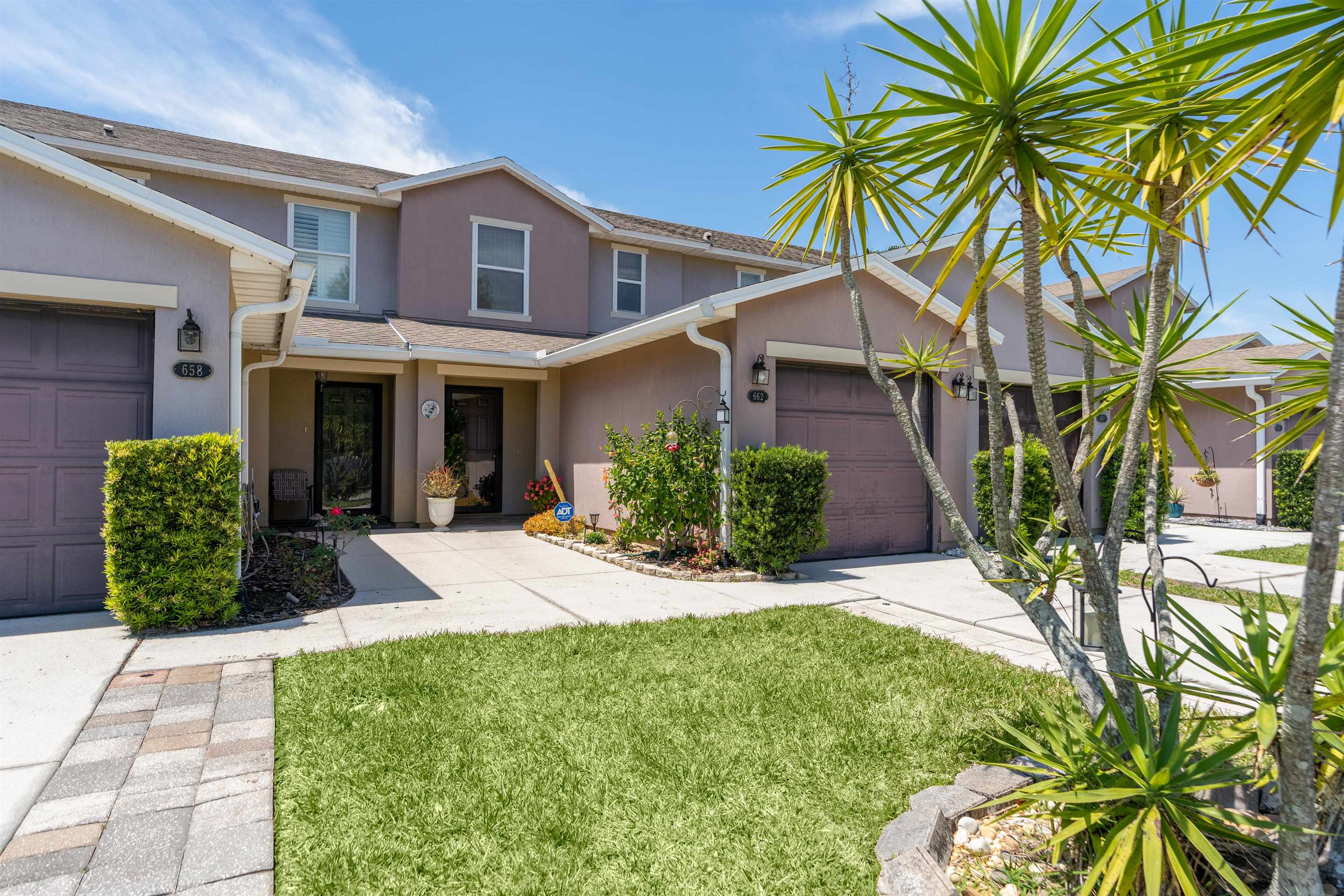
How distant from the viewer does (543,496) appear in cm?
1299

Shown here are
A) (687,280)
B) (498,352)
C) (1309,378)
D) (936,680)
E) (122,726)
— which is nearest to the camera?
(1309,378)

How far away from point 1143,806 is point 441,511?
1106 centimetres

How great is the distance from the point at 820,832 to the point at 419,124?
14.7m

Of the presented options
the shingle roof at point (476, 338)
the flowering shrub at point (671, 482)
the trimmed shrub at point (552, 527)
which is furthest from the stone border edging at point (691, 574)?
the shingle roof at point (476, 338)

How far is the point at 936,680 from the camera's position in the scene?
458 centimetres

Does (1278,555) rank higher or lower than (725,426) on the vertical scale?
lower

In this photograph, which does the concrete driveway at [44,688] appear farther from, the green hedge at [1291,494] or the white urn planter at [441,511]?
the green hedge at [1291,494]

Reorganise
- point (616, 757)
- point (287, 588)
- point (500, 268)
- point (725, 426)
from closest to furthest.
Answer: point (616, 757), point (287, 588), point (725, 426), point (500, 268)

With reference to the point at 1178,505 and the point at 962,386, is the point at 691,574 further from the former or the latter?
the point at 1178,505

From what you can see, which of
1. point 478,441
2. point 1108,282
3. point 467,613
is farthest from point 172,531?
point 1108,282

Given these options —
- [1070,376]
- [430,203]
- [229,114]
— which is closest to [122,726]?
[430,203]

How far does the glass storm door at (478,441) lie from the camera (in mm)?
13398

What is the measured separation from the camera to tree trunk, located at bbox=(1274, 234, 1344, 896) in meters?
1.63

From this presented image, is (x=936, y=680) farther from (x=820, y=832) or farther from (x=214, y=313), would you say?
(x=214, y=313)
